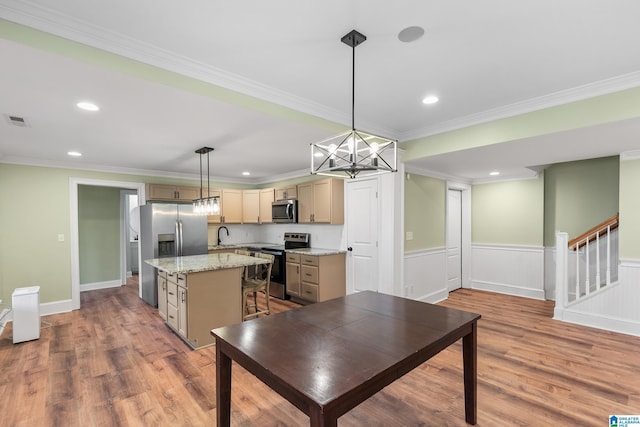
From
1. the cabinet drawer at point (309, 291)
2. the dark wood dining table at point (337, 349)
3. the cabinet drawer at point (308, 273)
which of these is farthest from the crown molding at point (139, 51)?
the cabinet drawer at point (309, 291)

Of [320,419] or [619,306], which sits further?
[619,306]

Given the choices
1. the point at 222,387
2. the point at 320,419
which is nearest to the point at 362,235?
the point at 222,387

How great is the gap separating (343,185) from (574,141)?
290 centimetres

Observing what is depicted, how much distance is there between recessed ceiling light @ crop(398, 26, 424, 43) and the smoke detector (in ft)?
10.9

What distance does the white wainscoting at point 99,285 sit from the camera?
6094mm

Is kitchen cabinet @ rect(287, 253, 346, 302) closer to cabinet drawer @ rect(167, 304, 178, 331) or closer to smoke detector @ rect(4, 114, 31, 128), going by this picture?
cabinet drawer @ rect(167, 304, 178, 331)

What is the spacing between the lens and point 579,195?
4770 millimetres

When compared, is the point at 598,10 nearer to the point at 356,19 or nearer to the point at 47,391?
the point at 356,19

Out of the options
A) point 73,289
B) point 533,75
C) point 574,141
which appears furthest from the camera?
point 73,289

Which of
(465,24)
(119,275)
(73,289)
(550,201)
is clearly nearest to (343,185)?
(465,24)

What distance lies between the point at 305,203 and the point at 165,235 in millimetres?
2451

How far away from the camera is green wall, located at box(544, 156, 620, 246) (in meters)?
4.49

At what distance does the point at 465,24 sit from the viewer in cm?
179

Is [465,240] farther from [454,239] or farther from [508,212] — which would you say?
[508,212]
